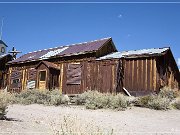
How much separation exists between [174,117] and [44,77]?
1387 cm

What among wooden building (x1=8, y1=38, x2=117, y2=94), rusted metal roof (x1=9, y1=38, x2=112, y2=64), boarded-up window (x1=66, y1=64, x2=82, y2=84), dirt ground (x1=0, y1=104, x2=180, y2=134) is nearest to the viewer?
dirt ground (x1=0, y1=104, x2=180, y2=134)

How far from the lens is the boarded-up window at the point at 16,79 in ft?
88.6

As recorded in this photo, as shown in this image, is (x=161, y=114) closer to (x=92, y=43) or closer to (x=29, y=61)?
(x=92, y=43)

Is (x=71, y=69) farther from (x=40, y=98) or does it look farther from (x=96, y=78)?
(x=40, y=98)

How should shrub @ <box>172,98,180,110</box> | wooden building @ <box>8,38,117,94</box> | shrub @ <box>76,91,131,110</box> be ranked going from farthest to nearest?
wooden building @ <box>8,38,117,94</box> < shrub @ <box>172,98,180,110</box> < shrub @ <box>76,91,131,110</box>

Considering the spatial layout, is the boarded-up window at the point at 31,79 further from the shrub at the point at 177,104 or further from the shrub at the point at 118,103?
the shrub at the point at 177,104

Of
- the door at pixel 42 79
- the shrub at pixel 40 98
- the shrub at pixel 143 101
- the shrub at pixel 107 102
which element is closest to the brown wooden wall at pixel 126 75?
the door at pixel 42 79

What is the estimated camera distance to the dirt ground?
754 cm

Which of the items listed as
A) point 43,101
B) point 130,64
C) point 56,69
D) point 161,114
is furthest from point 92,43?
point 161,114

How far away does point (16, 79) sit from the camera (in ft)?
90.3

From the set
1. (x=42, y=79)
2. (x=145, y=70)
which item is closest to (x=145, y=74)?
(x=145, y=70)

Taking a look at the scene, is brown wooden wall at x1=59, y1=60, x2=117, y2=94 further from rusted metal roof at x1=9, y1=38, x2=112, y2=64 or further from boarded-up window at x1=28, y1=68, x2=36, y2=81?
boarded-up window at x1=28, y1=68, x2=36, y2=81

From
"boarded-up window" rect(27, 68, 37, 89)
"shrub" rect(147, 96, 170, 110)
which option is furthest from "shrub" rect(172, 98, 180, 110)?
"boarded-up window" rect(27, 68, 37, 89)

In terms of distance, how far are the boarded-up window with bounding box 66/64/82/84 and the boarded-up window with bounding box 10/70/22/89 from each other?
6.77 m
